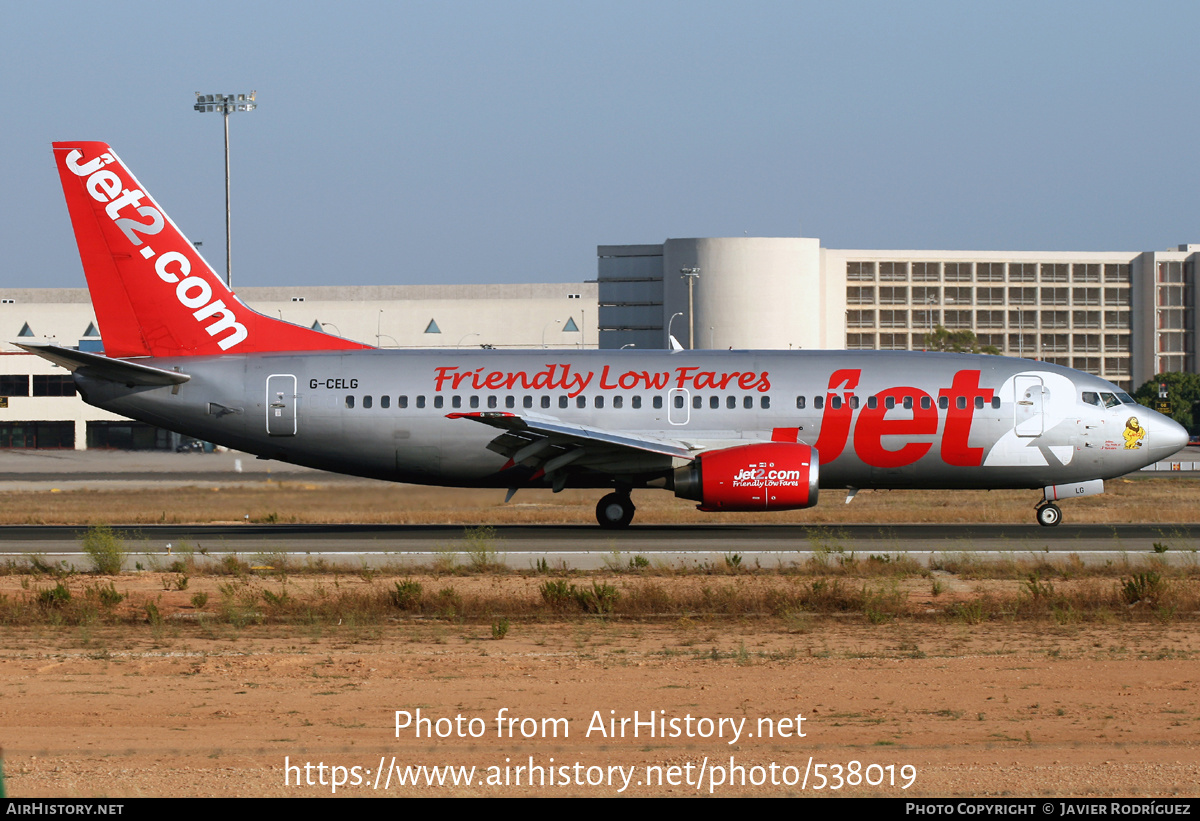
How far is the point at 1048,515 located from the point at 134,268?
2092cm

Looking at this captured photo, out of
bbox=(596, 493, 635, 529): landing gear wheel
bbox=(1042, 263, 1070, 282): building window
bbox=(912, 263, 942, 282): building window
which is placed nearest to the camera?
bbox=(596, 493, 635, 529): landing gear wheel

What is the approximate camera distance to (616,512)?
28.5m

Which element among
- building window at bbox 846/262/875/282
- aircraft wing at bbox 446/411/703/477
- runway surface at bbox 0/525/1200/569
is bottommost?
runway surface at bbox 0/525/1200/569

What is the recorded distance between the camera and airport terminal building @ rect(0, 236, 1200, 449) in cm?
9092

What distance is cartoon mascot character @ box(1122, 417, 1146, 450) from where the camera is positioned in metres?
27.9

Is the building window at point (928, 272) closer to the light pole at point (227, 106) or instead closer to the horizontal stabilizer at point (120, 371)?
the light pole at point (227, 106)

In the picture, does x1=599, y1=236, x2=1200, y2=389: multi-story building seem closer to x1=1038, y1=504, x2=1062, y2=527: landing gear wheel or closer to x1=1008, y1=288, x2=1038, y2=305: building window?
x1=1008, y1=288, x2=1038, y2=305: building window

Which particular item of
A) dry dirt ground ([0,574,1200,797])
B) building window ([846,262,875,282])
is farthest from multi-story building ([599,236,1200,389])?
dry dirt ground ([0,574,1200,797])

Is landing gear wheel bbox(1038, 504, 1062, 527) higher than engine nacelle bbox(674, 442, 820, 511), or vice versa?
engine nacelle bbox(674, 442, 820, 511)

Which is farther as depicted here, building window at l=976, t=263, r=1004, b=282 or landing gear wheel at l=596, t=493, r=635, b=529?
building window at l=976, t=263, r=1004, b=282

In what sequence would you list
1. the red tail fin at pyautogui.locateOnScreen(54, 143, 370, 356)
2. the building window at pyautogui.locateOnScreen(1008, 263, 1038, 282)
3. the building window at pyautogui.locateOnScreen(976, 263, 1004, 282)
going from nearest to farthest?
the red tail fin at pyautogui.locateOnScreen(54, 143, 370, 356)
the building window at pyautogui.locateOnScreen(976, 263, 1004, 282)
the building window at pyautogui.locateOnScreen(1008, 263, 1038, 282)

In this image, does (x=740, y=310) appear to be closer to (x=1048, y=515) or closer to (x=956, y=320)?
(x=956, y=320)

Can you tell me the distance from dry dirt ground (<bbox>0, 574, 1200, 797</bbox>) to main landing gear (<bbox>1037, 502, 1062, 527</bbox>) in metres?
12.8

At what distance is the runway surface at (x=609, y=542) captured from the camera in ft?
73.9
